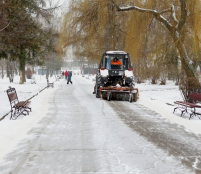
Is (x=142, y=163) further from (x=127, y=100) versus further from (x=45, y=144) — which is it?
(x=127, y=100)

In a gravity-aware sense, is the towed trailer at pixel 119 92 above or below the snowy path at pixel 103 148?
above

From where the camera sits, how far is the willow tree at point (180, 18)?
1183 cm

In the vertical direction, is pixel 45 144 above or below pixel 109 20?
below

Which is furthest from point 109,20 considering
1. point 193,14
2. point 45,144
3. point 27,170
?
point 27,170

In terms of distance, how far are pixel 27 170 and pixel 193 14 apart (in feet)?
36.0

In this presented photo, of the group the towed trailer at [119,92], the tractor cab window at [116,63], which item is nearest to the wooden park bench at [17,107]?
the towed trailer at [119,92]

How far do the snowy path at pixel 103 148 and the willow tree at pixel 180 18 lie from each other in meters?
5.63

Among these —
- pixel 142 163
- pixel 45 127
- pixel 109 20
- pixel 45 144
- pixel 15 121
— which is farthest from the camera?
pixel 109 20

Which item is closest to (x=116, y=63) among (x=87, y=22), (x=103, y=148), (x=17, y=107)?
(x=87, y=22)

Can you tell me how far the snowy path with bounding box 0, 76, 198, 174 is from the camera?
13.0 feet

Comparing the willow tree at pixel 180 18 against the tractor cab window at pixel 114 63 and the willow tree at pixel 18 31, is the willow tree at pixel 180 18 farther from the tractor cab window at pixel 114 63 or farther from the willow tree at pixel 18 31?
the willow tree at pixel 18 31

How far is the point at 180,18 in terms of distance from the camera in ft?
40.1

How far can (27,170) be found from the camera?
12.6 feet

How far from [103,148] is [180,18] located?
9535 millimetres
